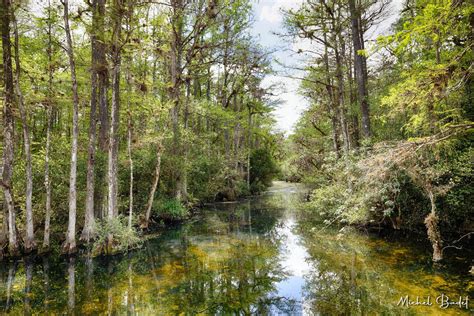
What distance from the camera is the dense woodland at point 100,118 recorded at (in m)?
8.92

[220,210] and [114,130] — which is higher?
[114,130]

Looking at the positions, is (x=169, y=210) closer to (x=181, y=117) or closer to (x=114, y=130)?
(x=114, y=130)

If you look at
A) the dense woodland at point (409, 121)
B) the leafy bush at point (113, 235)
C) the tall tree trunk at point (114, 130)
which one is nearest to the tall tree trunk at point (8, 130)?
the leafy bush at point (113, 235)

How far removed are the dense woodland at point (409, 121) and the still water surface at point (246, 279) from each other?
42.2 inches

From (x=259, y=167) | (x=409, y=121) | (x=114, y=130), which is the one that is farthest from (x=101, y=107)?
(x=259, y=167)

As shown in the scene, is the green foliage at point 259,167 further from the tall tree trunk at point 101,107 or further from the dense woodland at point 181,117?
the tall tree trunk at point 101,107

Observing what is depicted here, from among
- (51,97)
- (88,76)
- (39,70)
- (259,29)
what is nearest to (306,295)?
(51,97)

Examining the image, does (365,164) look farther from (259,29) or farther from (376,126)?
(259,29)

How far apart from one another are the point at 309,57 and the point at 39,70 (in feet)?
41.9

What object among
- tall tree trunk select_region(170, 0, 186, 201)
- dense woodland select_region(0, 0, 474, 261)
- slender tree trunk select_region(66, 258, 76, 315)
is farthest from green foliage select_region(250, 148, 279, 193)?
slender tree trunk select_region(66, 258, 76, 315)

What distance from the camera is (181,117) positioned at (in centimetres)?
1862

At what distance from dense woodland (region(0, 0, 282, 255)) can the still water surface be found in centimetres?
172

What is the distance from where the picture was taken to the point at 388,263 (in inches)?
288

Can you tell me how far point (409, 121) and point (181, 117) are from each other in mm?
14194
